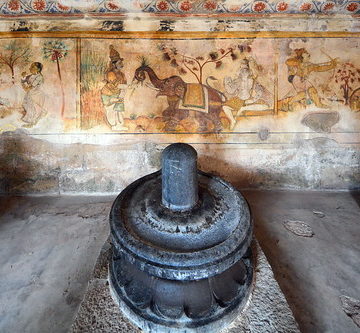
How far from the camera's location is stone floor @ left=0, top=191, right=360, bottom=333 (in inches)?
94.6

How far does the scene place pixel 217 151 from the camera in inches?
162

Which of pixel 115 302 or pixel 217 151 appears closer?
pixel 115 302

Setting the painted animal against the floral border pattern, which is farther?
the painted animal

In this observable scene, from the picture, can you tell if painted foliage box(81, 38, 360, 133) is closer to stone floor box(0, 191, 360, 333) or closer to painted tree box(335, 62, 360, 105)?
painted tree box(335, 62, 360, 105)

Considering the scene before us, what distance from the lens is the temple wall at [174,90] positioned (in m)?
3.79

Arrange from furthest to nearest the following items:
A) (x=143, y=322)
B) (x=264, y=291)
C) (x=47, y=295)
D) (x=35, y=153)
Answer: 1. (x=35, y=153)
2. (x=47, y=295)
3. (x=264, y=291)
4. (x=143, y=322)

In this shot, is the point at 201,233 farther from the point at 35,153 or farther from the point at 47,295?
the point at 35,153

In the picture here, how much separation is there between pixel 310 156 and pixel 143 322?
343cm

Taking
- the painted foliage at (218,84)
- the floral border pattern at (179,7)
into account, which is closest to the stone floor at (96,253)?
the painted foliage at (218,84)

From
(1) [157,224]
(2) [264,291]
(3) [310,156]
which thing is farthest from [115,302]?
(3) [310,156]

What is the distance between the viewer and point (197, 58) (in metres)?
3.90

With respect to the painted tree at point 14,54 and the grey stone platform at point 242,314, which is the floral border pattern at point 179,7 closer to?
the painted tree at point 14,54

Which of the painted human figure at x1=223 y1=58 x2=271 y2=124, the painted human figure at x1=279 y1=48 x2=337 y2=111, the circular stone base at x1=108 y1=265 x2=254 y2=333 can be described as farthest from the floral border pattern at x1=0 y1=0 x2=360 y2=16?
the circular stone base at x1=108 y1=265 x2=254 y2=333

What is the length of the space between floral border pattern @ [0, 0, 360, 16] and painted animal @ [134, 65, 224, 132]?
2.65ft
